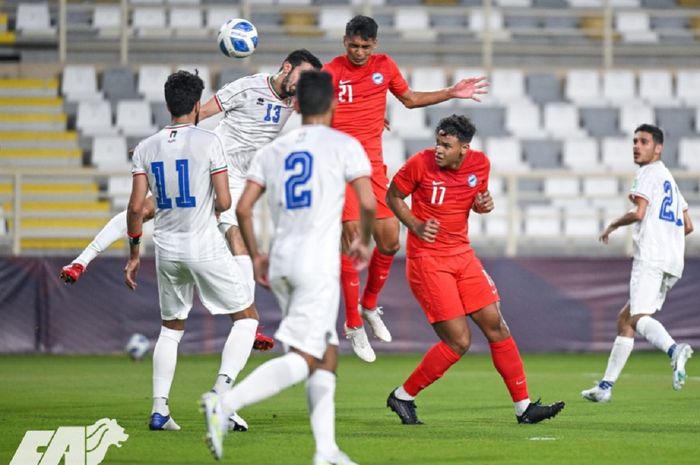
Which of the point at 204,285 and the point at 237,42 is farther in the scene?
the point at 237,42

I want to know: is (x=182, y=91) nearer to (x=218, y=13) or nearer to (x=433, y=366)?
(x=433, y=366)

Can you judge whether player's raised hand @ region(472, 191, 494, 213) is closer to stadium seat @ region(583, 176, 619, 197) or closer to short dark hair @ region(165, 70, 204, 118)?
short dark hair @ region(165, 70, 204, 118)

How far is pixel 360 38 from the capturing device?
995 cm

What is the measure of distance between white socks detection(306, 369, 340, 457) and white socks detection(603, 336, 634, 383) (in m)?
5.29

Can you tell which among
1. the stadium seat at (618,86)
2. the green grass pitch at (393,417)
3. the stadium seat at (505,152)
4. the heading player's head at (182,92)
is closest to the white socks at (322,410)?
the green grass pitch at (393,417)

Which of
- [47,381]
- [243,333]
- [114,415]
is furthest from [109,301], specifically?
[243,333]

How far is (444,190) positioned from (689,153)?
45.7ft

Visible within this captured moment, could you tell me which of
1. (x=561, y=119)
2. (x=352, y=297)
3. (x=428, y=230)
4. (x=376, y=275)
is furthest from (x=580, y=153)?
(x=428, y=230)

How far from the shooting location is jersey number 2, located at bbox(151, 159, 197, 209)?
884cm

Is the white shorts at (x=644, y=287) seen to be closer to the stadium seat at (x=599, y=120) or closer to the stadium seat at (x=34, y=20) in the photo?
the stadium seat at (x=599, y=120)

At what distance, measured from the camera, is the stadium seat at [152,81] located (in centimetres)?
2283

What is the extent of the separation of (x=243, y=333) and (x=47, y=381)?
17.4ft

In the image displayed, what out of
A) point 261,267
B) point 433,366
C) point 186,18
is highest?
point 186,18

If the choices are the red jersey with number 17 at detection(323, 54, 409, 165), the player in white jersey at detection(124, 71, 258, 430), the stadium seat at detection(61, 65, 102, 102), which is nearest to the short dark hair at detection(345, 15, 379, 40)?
the red jersey with number 17 at detection(323, 54, 409, 165)
